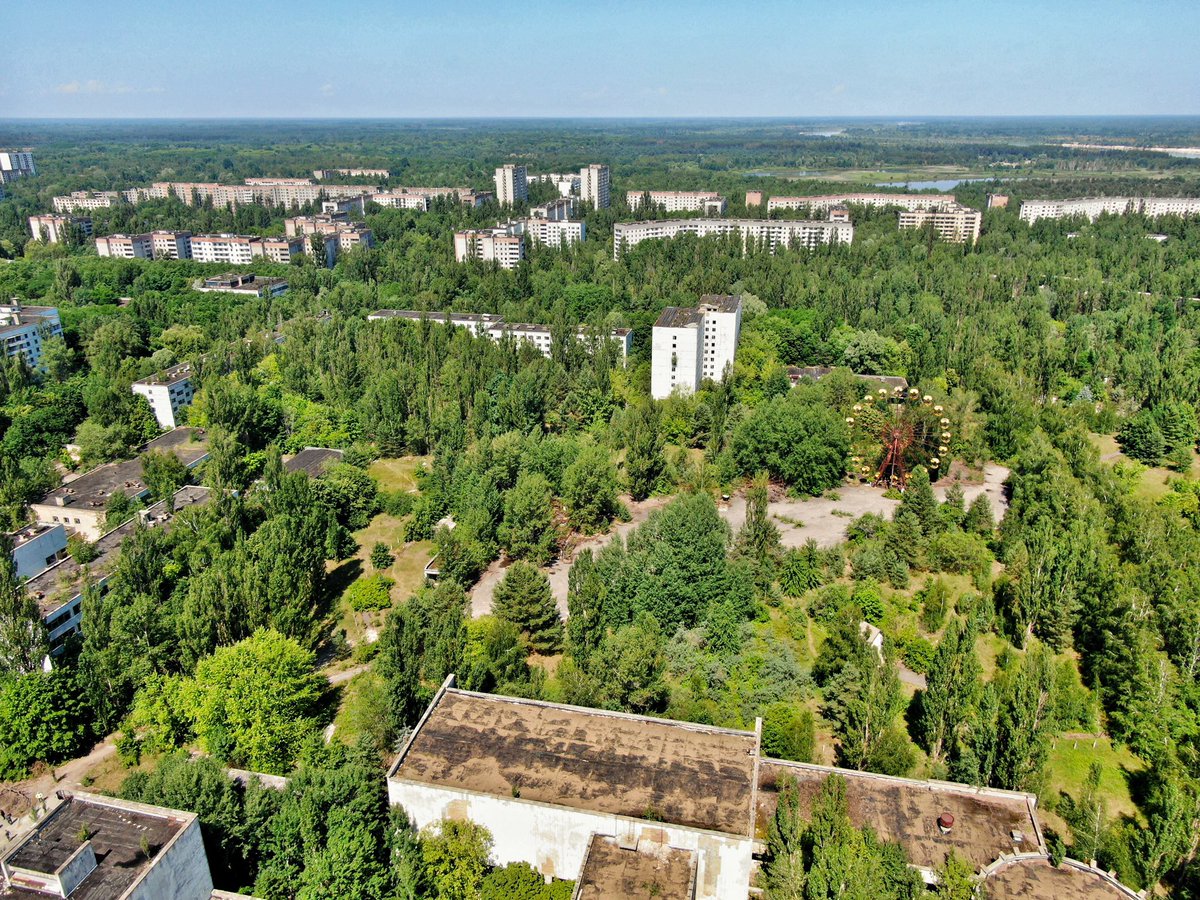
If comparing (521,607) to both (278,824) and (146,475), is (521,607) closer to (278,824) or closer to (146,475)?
(278,824)

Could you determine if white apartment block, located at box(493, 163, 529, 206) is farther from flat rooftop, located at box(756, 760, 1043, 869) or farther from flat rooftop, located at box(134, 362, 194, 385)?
flat rooftop, located at box(756, 760, 1043, 869)

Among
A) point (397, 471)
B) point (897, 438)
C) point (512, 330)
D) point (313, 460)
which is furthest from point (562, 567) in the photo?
point (512, 330)

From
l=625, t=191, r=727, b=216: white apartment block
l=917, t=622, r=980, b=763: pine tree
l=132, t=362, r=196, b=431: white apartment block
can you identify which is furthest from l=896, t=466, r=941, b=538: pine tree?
l=625, t=191, r=727, b=216: white apartment block

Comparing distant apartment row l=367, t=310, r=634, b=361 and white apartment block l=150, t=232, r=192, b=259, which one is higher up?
white apartment block l=150, t=232, r=192, b=259

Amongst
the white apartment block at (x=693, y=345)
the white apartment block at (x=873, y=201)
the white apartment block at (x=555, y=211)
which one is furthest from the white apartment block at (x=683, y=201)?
the white apartment block at (x=693, y=345)

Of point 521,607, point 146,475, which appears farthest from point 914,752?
point 146,475
